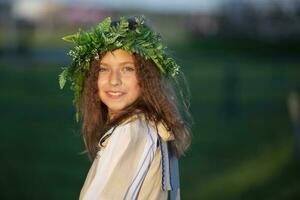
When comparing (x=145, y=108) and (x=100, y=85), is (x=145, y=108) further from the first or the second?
(x=100, y=85)

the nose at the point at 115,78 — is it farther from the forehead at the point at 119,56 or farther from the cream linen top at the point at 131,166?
the cream linen top at the point at 131,166

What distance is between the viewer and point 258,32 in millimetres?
30266

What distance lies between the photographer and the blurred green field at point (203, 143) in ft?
26.2

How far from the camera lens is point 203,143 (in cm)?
1120

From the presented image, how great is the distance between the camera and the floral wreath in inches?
125

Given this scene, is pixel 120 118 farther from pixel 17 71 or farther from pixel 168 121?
pixel 17 71

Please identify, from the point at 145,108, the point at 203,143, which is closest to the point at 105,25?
the point at 145,108

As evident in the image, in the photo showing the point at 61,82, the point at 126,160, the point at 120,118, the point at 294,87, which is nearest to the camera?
the point at 126,160

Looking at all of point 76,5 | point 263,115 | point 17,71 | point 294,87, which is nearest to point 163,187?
point 294,87

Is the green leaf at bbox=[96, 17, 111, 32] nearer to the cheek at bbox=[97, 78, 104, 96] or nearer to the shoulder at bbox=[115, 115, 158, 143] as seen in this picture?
the cheek at bbox=[97, 78, 104, 96]

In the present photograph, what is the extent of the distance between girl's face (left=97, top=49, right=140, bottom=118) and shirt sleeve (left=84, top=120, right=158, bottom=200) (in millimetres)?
265

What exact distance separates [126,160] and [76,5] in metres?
51.7

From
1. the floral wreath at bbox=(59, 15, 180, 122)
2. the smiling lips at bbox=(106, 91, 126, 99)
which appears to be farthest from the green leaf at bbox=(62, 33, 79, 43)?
the smiling lips at bbox=(106, 91, 126, 99)

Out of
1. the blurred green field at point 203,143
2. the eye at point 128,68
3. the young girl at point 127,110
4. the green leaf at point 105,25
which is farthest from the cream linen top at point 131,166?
the blurred green field at point 203,143
